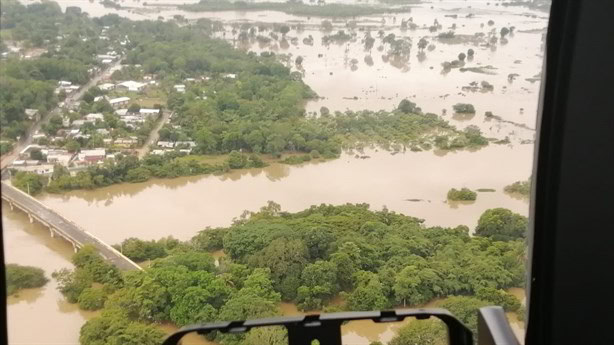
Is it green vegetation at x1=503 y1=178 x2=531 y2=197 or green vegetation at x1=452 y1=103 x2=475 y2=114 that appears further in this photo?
green vegetation at x1=452 y1=103 x2=475 y2=114

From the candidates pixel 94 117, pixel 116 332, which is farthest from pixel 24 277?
pixel 94 117

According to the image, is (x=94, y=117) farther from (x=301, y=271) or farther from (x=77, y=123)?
(x=301, y=271)

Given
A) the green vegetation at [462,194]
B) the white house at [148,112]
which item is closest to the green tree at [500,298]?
the green vegetation at [462,194]

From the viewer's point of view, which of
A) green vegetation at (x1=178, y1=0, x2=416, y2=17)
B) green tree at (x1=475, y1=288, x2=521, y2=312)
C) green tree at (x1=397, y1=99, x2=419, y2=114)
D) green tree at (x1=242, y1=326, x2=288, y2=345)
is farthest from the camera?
green tree at (x1=397, y1=99, x2=419, y2=114)

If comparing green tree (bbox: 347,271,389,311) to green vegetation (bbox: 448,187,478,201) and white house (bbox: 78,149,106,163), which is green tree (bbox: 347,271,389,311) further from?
white house (bbox: 78,149,106,163)

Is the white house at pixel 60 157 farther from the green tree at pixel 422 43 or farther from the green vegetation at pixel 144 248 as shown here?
the green tree at pixel 422 43

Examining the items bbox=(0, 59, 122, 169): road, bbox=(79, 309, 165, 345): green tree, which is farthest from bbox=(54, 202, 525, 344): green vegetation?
bbox=(0, 59, 122, 169): road
